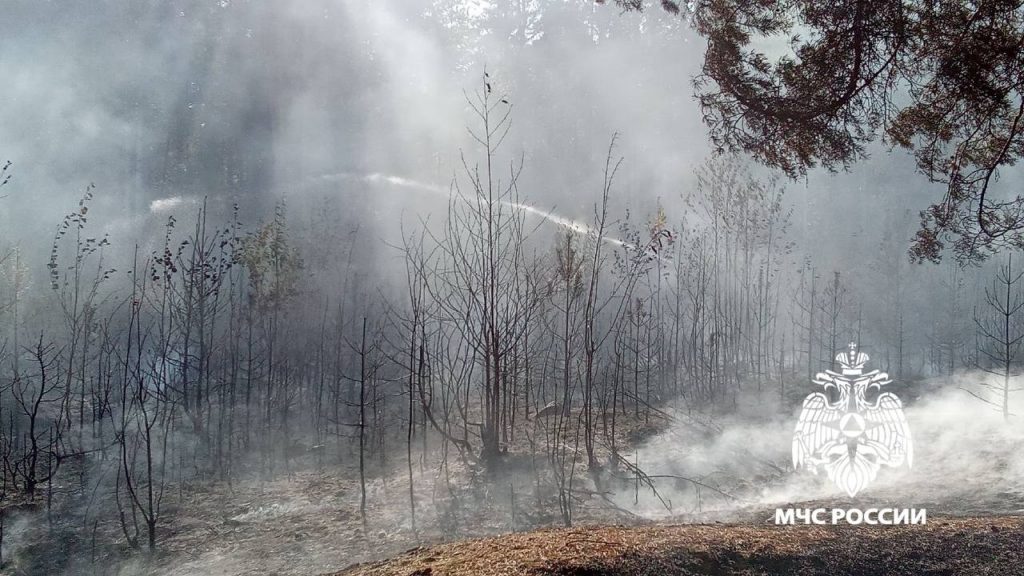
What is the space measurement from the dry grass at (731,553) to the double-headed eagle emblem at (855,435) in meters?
1.64

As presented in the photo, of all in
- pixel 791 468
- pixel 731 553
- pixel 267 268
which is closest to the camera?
pixel 731 553

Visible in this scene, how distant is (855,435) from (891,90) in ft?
13.7

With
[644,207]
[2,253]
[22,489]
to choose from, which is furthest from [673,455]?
[644,207]

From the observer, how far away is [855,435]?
765 cm

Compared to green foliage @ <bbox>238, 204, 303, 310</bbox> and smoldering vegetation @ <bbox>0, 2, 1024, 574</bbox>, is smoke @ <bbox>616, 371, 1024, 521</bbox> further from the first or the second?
green foliage @ <bbox>238, 204, 303, 310</bbox>

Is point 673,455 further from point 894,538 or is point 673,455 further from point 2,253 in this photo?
point 2,253

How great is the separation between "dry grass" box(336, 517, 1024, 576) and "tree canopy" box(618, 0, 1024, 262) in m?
3.20

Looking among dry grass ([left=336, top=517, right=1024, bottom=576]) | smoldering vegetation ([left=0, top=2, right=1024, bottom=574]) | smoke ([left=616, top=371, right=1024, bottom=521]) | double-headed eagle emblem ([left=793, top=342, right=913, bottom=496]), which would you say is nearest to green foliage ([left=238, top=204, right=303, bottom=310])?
smoldering vegetation ([left=0, top=2, right=1024, bottom=574])

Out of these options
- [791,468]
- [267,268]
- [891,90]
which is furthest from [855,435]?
[267,268]

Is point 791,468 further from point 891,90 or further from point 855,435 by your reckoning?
point 891,90

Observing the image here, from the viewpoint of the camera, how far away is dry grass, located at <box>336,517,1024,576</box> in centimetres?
356

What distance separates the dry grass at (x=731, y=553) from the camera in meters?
3.56

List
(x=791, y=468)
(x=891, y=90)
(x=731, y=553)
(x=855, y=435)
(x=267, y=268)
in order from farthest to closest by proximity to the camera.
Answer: (x=267, y=268)
(x=791, y=468)
(x=855, y=435)
(x=891, y=90)
(x=731, y=553)

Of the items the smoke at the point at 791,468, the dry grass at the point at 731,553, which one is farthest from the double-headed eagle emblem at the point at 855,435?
the dry grass at the point at 731,553
